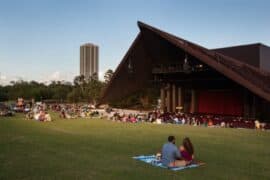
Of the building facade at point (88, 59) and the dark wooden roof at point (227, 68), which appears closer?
the dark wooden roof at point (227, 68)

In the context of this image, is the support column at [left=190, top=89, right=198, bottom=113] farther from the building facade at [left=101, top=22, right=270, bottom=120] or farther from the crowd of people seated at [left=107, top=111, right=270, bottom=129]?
the crowd of people seated at [left=107, top=111, right=270, bottom=129]

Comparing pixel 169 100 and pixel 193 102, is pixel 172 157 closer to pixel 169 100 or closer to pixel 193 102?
pixel 169 100

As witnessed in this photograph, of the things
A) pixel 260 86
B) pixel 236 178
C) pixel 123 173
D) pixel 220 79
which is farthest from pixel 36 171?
pixel 220 79

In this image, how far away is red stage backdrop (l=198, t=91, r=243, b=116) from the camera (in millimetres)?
30578

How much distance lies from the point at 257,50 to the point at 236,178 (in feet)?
88.4

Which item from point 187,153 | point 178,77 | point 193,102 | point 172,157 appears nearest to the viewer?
point 172,157

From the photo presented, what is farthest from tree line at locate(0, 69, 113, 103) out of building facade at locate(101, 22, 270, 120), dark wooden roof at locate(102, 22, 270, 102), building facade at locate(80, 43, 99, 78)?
building facade at locate(80, 43, 99, 78)

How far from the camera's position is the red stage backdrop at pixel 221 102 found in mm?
30578

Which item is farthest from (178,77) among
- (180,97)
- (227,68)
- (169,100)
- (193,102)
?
(227,68)

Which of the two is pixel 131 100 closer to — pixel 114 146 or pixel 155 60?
pixel 155 60

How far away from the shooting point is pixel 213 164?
27.0ft

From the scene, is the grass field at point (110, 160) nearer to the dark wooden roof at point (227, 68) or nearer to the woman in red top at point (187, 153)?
the woman in red top at point (187, 153)

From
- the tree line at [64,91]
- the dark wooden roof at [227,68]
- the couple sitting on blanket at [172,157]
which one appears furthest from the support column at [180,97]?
the tree line at [64,91]

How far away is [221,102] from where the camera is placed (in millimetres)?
31969
